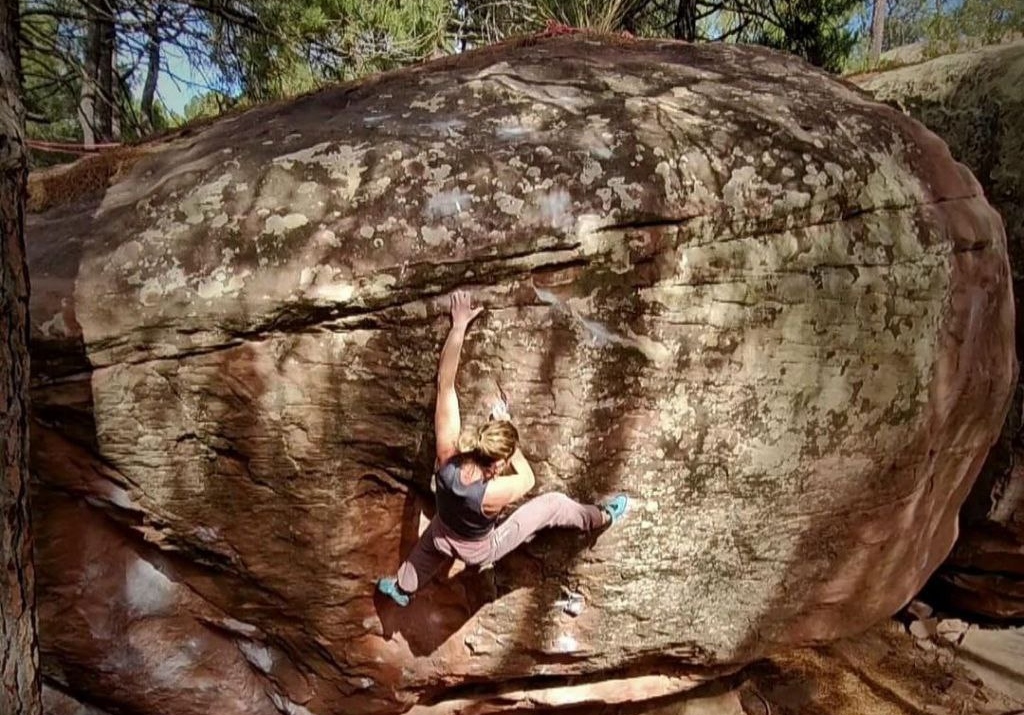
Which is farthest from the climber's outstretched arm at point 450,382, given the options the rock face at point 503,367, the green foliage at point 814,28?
the green foliage at point 814,28

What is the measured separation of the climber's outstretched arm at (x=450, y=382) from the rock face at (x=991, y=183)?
14.3ft

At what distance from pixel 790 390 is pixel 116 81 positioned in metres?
9.30

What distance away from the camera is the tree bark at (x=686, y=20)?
837 centimetres

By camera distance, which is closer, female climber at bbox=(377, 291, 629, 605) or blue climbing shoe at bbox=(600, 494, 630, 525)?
female climber at bbox=(377, 291, 629, 605)

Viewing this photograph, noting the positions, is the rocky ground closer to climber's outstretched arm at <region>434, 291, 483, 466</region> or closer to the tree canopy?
climber's outstretched arm at <region>434, 291, 483, 466</region>

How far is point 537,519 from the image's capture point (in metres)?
3.85

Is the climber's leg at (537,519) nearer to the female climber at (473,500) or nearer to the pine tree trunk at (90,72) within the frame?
the female climber at (473,500)

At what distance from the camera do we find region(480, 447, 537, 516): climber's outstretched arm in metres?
3.52

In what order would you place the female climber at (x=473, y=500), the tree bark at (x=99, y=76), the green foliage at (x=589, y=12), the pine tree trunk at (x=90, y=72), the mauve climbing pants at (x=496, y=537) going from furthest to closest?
the pine tree trunk at (x=90, y=72) < the tree bark at (x=99, y=76) < the green foliage at (x=589, y=12) < the mauve climbing pants at (x=496, y=537) < the female climber at (x=473, y=500)

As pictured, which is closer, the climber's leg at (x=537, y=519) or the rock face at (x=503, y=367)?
the rock face at (x=503, y=367)

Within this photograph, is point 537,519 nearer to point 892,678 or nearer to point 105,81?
point 892,678

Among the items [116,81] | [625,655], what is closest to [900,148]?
[625,655]

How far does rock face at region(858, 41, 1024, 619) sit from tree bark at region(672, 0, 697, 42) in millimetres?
2695

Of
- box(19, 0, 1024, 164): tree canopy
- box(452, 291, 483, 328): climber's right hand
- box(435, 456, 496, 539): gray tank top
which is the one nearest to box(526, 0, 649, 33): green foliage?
A: box(19, 0, 1024, 164): tree canopy
